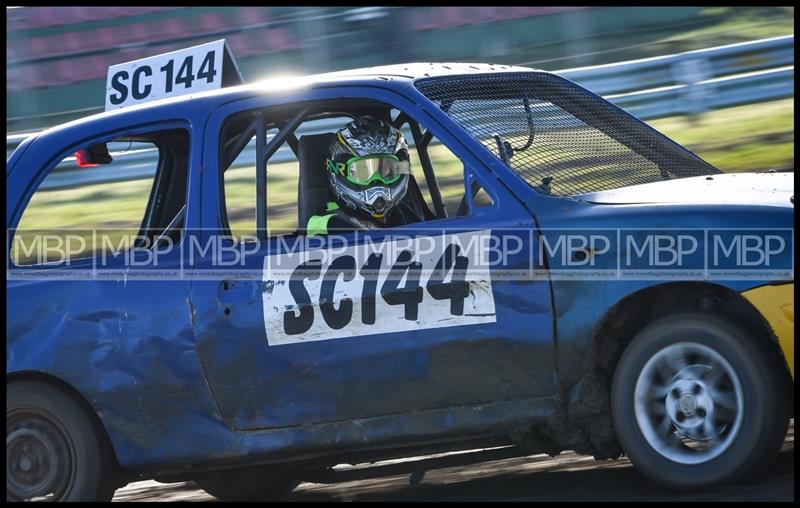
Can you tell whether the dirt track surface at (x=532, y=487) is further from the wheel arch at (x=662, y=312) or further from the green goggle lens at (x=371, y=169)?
the green goggle lens at (x=371, y=169)

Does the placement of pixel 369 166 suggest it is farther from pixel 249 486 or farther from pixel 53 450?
pixel 53 450

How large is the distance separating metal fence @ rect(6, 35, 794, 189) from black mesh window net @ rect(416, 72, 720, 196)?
5910 millimetres

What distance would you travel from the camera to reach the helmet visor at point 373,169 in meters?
5.63

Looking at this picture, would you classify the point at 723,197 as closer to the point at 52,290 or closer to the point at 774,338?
the point at 774,338

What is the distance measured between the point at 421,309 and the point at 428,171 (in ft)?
4.68

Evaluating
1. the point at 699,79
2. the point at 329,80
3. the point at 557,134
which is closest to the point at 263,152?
the point at 329,80

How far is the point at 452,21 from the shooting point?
19.9m

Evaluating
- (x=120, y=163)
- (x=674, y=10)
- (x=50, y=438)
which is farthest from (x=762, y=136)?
(x=674, y=10)

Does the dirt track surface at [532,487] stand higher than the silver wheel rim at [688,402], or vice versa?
the silver wheel rim at [688,402]

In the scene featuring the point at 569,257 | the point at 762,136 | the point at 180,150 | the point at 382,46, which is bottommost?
the point at 569,257

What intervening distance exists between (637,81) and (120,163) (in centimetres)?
513

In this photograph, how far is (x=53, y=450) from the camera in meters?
5.66

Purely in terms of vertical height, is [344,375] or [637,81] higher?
[637,81]

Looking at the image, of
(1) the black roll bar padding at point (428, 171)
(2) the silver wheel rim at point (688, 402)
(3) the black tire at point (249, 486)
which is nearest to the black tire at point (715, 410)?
(2) the silver wheel rim at point (688, 402)
